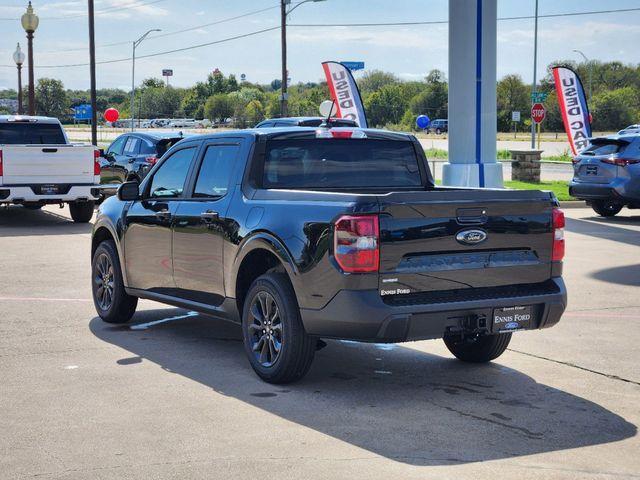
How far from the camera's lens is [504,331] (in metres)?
6.95

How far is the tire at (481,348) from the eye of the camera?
7836 mm

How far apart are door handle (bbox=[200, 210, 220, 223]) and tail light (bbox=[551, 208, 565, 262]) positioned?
8.22 ft

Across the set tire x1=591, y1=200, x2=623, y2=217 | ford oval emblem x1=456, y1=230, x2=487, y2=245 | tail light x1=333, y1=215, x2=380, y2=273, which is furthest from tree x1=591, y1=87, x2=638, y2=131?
tail light x1=333, y1=215, x2=380, y2=273

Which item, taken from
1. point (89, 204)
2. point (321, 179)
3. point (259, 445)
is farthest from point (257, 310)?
point (89, 204)

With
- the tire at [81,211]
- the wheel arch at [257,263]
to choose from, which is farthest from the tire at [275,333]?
the tire at [81,211]

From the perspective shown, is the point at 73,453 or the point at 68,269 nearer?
the point at 73,453

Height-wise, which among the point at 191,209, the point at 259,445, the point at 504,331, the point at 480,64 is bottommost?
the point at 259,445

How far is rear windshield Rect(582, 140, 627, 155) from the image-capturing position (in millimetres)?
20672

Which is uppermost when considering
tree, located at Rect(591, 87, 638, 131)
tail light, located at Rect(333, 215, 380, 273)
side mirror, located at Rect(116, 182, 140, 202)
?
tree, located at Rect(591, 87, 638, 131)

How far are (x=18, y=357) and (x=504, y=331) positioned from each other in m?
3.86

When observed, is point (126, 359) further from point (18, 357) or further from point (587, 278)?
point (587, 278)

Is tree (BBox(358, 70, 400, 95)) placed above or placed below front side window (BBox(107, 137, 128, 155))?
above

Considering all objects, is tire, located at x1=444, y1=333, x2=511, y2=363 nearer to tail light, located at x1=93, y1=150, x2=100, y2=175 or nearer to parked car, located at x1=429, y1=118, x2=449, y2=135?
tail light, located at x1=93, y1=150, x2=100, y2=175

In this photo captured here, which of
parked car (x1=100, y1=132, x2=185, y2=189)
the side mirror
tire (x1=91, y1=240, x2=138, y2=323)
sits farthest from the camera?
parked car (x1=100, y1=132, x2=185, y2=189)
